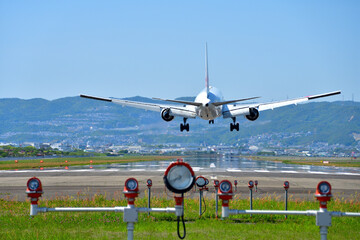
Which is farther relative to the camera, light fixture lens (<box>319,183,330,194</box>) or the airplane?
the airplane

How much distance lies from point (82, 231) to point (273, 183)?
29374 millimetres

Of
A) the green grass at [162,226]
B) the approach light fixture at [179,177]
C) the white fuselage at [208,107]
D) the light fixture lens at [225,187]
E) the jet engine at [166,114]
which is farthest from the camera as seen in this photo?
the jet engine at [166,114]

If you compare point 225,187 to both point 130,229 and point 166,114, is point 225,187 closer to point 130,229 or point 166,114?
point 130,229

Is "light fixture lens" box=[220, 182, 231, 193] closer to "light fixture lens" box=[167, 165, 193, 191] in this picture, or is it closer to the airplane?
"light fixture lens" box=[167, 165, 193, 191]

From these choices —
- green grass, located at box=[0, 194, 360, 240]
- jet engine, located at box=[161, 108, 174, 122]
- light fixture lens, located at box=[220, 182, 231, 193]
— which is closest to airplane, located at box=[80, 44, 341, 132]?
jet engine, located at box=[161, 108, 174, 122]

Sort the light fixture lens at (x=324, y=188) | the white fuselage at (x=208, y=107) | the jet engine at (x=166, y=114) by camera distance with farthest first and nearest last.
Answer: the jet engine at (x=166, y=114)
the white fuselage at (x=208, y=107)
the light fixture lens at (x=324, y=188)

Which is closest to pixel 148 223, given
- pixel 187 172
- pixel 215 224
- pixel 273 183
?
pixel 215 224

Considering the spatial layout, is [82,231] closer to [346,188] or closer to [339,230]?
[339,230]

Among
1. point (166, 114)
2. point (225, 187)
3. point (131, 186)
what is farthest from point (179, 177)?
point (166, 114)

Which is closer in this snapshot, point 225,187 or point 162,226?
point 225,187

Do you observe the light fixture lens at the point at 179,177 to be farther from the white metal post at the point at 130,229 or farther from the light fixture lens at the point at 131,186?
the white metal post at the point at 130,229

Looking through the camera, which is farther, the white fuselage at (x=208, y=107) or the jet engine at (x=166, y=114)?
the jet engine at (x=166, y=114)

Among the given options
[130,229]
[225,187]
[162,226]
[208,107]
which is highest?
[208,107]

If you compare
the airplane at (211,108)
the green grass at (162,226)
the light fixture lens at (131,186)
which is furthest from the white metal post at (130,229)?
the airplane at (211,108)
